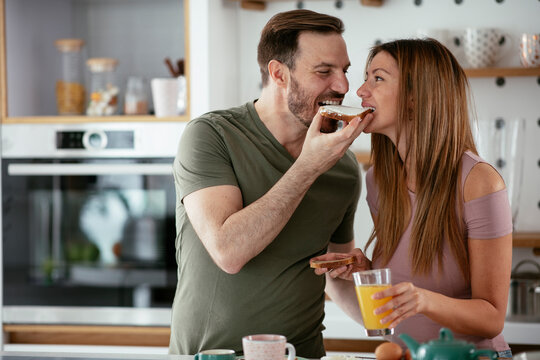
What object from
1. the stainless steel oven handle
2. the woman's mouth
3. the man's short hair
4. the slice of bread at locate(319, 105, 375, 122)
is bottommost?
the stainless steel oven handle

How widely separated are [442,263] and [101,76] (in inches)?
72.4

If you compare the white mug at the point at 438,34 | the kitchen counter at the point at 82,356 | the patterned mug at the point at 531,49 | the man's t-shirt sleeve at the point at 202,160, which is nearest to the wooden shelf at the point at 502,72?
the patterned mug at the point at 531,49

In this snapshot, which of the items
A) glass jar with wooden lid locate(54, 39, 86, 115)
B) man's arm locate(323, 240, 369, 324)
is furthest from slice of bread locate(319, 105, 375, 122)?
glass jar with wooden lid locate(54, 39, 86, 115)

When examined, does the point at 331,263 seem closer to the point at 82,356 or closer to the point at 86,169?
the point at 82,356

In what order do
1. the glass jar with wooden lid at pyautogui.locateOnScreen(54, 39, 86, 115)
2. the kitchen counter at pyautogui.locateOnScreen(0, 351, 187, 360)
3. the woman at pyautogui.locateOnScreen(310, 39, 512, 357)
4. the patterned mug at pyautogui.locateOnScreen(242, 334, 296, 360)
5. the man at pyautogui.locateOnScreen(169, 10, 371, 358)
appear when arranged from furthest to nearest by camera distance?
the glass jar with wooden lid at pyautogui.locateOnScreen(54, 39, 86, 115) < the man at pyautogui.locateOnScreen(169, 10, 371, 358) < the woman at pyautogui.locateOnScreen(310, 39, 512, 357) < the kitchen counter at pyautogui.locateOnScreen(0, 351, 187, 360) < the patterned mug at pyautogui.locateOnScreen(242, 334, 296, 360)

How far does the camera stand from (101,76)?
10.0 ft

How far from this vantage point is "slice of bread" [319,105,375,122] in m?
1.81

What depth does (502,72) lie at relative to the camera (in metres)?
2.89

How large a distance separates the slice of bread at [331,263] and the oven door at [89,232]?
1.34 meters

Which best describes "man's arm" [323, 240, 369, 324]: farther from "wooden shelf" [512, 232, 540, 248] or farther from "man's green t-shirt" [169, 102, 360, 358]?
"wooden shelf" [512, 232, 540, 248]

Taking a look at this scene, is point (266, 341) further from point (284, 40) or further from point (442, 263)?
point (284, 40)

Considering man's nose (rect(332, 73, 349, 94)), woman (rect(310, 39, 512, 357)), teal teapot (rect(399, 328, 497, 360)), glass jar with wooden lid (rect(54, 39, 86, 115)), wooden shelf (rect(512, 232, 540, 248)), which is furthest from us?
glass jar with wooden lid (rect(54, 39, 86, 115))

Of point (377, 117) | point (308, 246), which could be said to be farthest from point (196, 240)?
point (377, 117)

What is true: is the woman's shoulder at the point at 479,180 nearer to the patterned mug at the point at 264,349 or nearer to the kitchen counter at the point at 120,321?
the patterned mug at the point at 264,349
